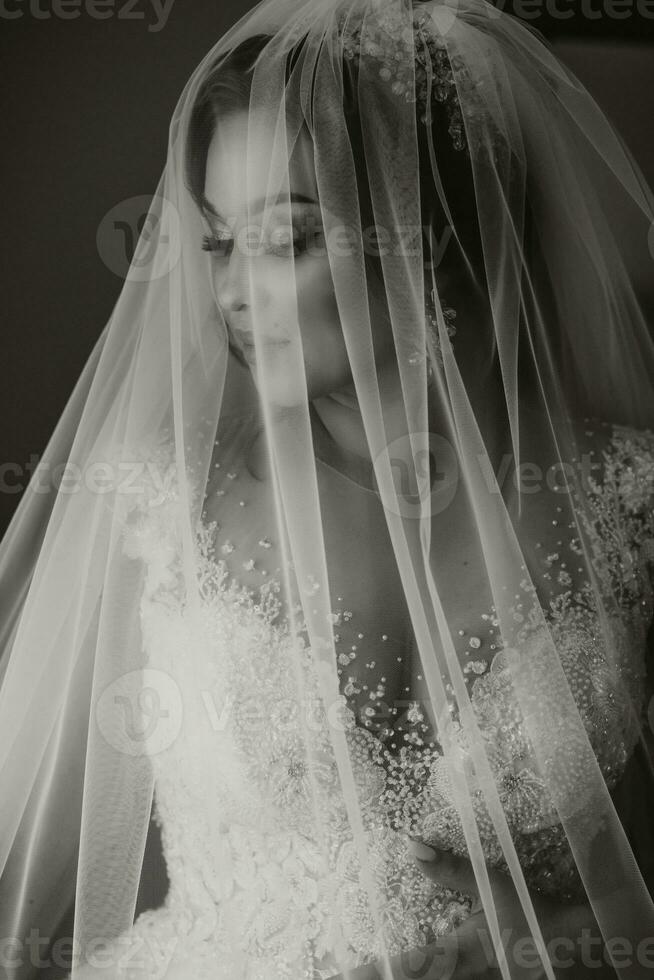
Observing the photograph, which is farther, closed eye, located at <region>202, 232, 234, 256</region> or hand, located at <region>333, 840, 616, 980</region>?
closed eye, located at <region>202, 232, 234, 256</region>

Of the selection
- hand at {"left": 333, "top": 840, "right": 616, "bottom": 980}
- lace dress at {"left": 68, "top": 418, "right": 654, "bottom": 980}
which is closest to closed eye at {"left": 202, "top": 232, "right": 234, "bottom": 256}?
lace dress at {"left": 68, "top": 418, "right": 654, "bottom": 980}

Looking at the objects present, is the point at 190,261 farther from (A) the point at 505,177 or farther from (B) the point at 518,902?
(B) the point at 518,902

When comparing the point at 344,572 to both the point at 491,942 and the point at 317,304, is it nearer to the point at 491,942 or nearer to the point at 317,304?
the point at 317,304

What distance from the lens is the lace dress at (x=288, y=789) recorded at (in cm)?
92

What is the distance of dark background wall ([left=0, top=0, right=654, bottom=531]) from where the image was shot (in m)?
1.29

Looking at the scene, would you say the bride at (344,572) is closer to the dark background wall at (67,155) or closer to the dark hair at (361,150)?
the dark hair at (361,150)

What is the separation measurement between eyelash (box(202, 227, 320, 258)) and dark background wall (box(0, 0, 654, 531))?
0.41 m

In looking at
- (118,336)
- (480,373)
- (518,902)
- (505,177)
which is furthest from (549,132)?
(518,902)

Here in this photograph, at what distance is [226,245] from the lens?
96 centimetres

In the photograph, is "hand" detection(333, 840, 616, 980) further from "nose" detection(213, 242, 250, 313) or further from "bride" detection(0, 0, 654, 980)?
"nose" detection(213, 242, 250, 313)

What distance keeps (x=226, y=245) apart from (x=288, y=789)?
0.61 meters

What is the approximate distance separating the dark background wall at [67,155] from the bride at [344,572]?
329 millimetres

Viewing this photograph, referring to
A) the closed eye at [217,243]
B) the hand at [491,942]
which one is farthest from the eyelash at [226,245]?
the hand at [491,942]

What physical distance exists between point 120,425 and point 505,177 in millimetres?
542
